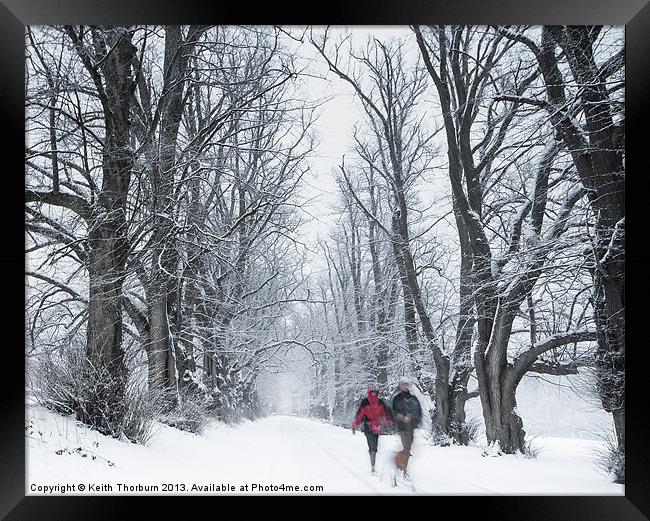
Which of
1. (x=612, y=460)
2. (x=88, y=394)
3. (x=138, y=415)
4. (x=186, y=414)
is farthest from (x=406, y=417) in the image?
(x=186, y=414)

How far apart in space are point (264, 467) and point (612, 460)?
3933mm

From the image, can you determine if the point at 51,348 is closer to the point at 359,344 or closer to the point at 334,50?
the point at 334,50

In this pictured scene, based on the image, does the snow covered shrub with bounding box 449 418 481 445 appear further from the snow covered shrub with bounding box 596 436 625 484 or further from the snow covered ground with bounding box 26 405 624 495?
the snow covered shrub with bounding box 596 436 625 484

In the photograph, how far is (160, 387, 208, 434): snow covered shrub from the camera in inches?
317

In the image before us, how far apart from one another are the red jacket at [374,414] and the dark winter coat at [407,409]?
31 centimetres

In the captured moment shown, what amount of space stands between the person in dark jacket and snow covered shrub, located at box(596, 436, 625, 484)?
7.74ft

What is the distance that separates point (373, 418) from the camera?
6445mm

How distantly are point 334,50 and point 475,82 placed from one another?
2298 mm

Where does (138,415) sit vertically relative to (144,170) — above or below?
below

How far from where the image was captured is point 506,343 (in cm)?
859

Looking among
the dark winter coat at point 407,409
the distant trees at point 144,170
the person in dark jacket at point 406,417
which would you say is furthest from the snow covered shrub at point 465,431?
the distant trees at point 144,170
